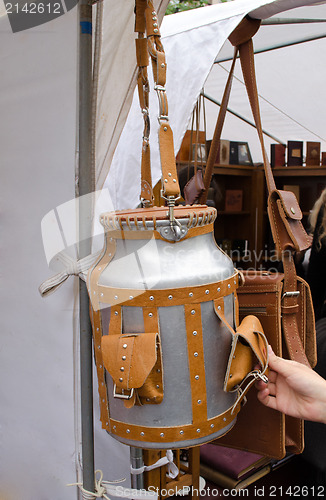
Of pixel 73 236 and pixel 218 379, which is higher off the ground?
pixel 73 236

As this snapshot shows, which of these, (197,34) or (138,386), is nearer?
(138,386)

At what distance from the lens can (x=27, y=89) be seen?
942 mm

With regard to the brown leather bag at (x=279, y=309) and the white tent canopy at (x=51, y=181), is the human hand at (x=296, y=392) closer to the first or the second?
the brown leather bag at (x=279, y=309)

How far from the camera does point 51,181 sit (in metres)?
0.96

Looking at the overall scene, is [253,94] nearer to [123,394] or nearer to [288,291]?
[288,291]

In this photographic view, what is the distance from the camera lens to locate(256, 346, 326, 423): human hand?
0.89 m

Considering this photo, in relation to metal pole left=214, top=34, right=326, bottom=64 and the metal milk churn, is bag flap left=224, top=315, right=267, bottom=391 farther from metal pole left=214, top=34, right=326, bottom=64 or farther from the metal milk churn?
metal pole left=214, top=34, right=326, bottom=64

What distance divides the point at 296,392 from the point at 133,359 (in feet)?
1.50

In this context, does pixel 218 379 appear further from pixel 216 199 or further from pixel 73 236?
pixel 216 199

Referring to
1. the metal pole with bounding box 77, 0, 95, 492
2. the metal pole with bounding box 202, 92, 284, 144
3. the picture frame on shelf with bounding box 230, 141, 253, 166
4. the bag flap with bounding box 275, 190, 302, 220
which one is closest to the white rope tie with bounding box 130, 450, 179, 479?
the metal pole with bounding box 77, 0, 95, 492

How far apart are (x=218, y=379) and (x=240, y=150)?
3194 millimetres

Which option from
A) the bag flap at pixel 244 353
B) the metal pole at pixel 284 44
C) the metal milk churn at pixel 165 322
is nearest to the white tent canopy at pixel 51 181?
the metal milk churn at pixel 165 322

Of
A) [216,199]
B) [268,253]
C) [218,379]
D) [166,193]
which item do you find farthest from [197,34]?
[268,253]

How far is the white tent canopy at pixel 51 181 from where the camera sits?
890 mm
